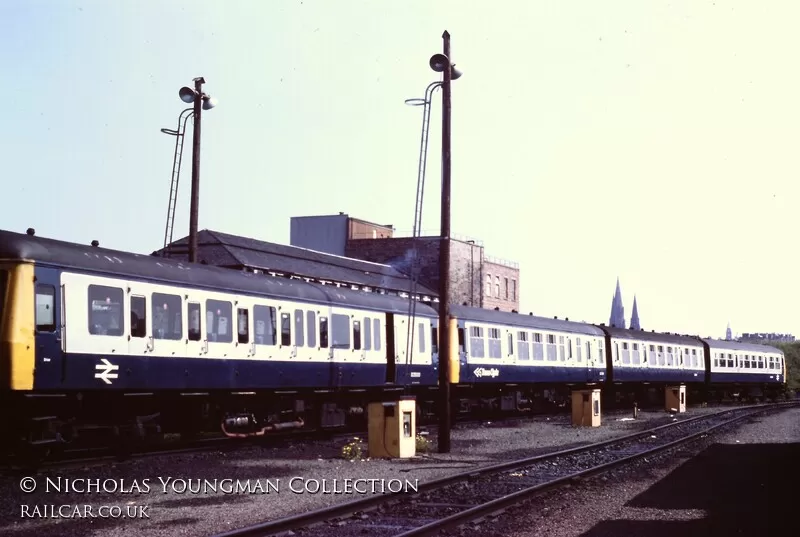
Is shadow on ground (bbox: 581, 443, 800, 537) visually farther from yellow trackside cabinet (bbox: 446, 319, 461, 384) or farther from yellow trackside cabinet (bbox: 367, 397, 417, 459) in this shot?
yellow trackside cabinet (bbox: 446, 319, 461, 384)

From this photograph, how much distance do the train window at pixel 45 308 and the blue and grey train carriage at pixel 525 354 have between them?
15.6 metres

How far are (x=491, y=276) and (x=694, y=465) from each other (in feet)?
200

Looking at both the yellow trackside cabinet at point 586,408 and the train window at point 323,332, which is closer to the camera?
the train window at point 323,332

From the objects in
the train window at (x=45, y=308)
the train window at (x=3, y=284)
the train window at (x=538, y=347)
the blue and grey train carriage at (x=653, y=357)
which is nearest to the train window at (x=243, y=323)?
the train window at (x=45, y=308)

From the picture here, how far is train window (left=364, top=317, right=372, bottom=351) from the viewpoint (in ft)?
80.1

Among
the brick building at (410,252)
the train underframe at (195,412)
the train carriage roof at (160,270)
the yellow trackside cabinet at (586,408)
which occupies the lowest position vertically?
the yellow trackside cabinet at (586,408)

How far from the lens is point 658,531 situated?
33.7 feet

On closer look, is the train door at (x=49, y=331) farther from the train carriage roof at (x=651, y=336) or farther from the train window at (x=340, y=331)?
the train carriage roof at (x=651, y=336)

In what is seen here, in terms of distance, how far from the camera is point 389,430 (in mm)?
18219

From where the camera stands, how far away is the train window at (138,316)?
16.8m

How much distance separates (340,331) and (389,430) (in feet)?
18.0

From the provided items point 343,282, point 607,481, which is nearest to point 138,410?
point 607,481

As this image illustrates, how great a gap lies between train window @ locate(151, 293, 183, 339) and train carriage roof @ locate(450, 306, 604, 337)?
41.9ft

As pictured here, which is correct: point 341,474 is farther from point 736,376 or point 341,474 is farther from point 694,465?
point 736,376
